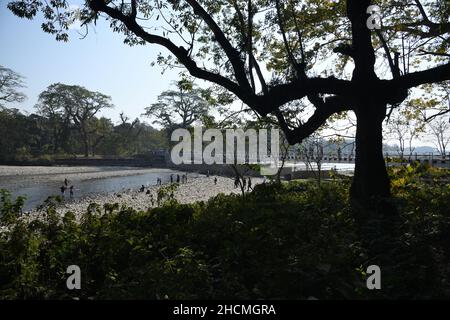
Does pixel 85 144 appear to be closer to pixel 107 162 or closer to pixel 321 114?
pixel 107 162

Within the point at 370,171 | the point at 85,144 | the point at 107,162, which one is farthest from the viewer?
the point at 85,144

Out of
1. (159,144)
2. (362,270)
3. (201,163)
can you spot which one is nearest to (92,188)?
(201,163)

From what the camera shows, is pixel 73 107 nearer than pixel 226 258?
No

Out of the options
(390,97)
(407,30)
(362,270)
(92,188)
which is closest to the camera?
(362,270)

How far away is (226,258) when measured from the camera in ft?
12.5

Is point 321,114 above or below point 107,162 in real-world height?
above

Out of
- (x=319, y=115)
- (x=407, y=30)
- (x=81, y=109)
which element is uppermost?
(x=81, y=109)

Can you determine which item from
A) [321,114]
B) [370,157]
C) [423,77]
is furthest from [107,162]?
[423,77]

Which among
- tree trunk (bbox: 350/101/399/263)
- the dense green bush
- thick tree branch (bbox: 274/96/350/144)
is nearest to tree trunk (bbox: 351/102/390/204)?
tree trunk (bbox: 350/101/399/263)

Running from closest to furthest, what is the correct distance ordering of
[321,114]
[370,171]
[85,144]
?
[370,171] → [321,114] → [85,144]

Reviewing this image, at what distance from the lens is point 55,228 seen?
478cm

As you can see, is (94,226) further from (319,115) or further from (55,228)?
(319,115)

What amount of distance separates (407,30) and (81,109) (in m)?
64.5
